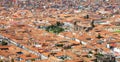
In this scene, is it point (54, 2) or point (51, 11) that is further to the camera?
point (54, 2)

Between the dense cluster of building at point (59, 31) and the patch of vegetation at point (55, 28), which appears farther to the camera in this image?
the patch of vegetation at point (55, 28)

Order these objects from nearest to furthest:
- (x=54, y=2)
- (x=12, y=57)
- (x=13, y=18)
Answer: (x=12, y=57) < (x=13, y=18) < (x=54, y=2)

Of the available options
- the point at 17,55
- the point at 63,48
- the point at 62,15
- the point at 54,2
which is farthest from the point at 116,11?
the point at 17,55

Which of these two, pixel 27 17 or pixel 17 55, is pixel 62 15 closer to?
pixel 27 17

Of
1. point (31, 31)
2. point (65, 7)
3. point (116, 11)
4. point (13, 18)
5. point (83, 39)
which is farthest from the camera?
point (65, 7)

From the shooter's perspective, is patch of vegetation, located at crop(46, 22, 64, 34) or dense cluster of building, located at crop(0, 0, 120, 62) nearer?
dense cluster of building, located at crop(0, 0, 120, 62)

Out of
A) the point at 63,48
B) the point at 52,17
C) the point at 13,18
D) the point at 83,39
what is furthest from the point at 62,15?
the point at 63,48

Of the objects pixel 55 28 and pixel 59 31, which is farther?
pixel 55 28
